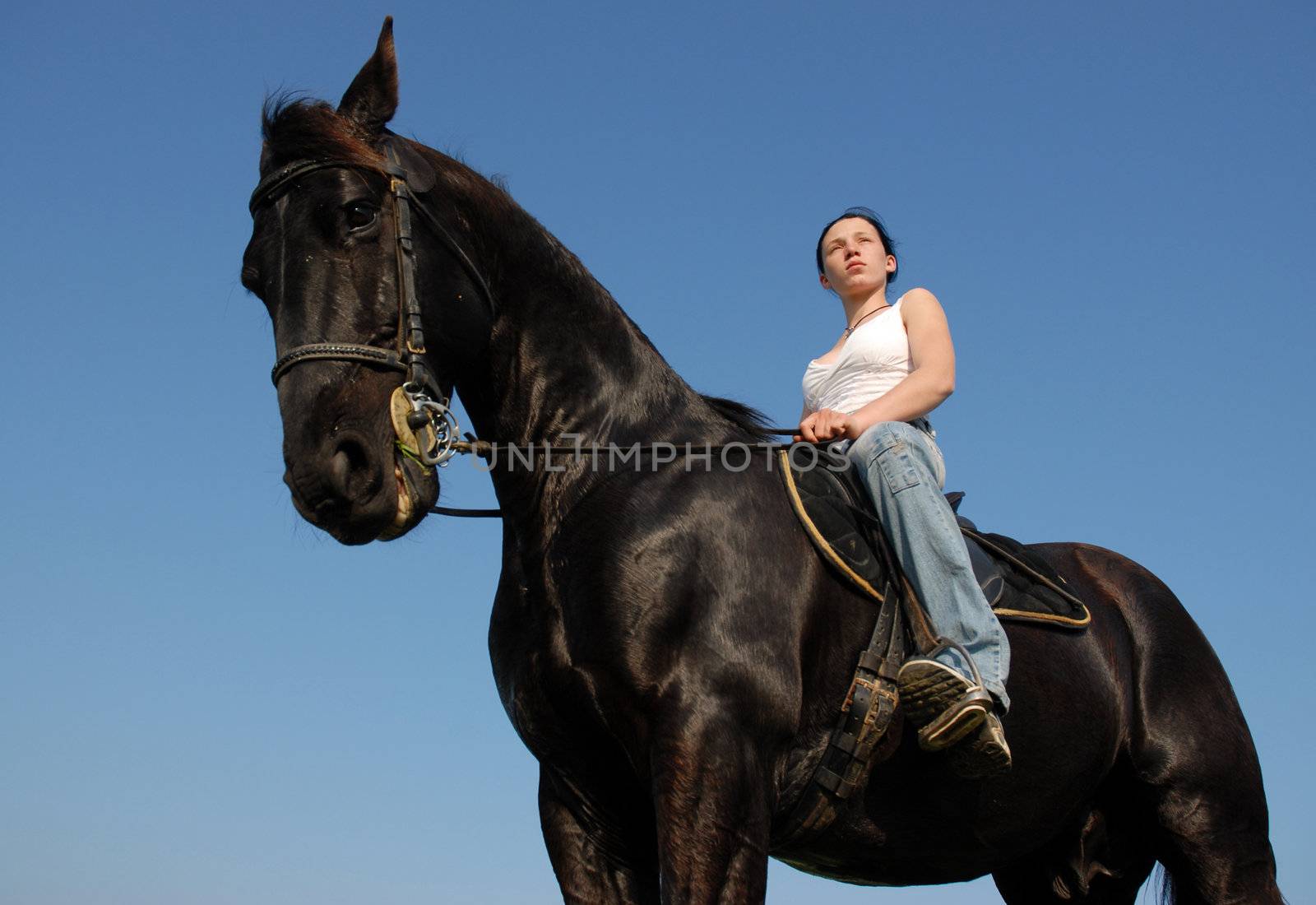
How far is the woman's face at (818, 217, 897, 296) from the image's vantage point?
6895 mm

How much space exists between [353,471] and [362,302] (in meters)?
0.67

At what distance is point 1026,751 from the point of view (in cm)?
617

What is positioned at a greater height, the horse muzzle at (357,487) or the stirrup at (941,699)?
the horse muzzle at (357,487)

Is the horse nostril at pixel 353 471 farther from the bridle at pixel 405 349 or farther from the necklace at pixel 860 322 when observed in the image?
the necklace at pixel 860 322

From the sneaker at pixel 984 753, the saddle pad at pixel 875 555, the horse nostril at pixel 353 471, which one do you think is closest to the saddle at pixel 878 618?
the saddle pad at pixel 875 555

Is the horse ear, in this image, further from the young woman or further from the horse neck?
the young woman

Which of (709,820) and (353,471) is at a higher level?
(353,471)

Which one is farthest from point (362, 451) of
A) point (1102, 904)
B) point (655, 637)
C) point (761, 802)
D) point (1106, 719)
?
point (1102, 904)

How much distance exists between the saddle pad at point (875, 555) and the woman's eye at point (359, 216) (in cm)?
201

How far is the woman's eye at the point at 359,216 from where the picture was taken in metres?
5.32

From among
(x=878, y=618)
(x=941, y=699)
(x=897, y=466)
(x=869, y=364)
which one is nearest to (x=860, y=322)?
(x=869, y=364)

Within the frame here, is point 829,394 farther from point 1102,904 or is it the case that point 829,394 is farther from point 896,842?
point 1102,904

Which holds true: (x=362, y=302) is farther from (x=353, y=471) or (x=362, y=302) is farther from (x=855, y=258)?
(x=855, y=258)

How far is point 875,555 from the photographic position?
19.1 ft
